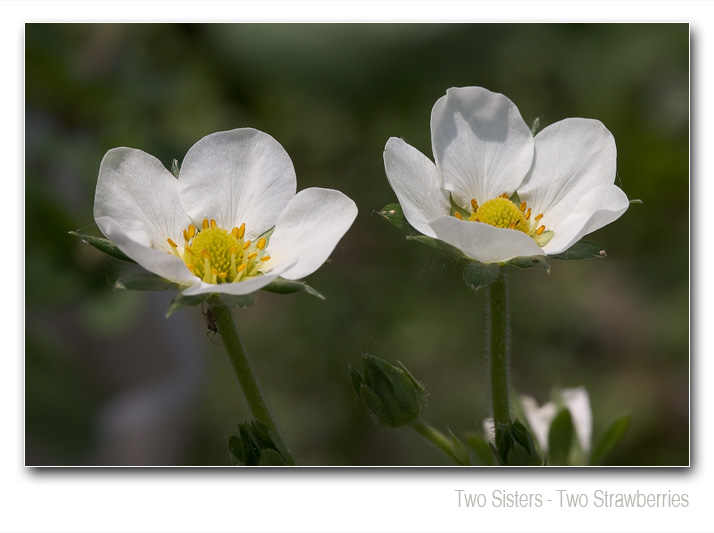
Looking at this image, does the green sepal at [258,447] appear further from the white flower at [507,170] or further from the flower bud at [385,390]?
the white flower at [507,170]

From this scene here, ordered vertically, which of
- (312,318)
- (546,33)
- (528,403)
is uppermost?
(546,33)

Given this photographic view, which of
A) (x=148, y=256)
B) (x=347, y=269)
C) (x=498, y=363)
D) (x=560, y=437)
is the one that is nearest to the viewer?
(x=148, y=256)

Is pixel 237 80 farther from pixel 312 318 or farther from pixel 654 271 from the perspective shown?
pixel 654 271

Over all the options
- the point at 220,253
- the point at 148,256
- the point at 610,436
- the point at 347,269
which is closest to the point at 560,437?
the point at 610,436

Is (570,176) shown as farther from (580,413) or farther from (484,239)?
(580,413)

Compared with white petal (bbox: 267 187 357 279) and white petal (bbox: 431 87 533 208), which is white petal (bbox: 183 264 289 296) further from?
white petal (bbox: 431 87 533 208)
